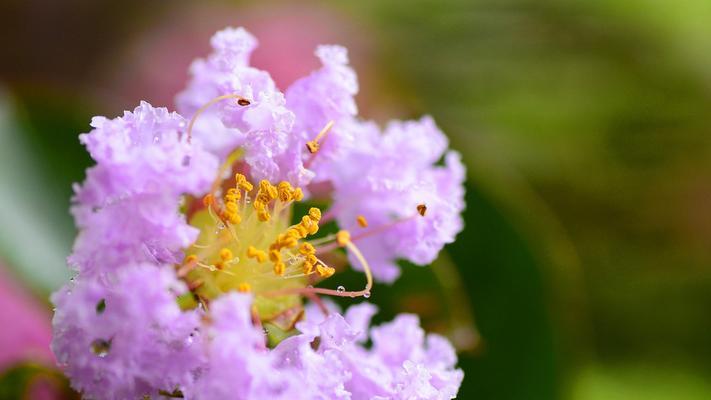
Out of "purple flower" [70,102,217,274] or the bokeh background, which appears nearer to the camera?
"purple flower" [70,102,217,274]

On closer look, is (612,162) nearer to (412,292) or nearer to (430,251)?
(412,292)

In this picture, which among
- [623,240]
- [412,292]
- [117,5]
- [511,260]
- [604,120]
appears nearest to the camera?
[412,292]

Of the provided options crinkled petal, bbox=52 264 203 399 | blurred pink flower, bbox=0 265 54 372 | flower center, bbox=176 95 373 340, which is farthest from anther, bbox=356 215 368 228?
blurred pink flower, bbox=0 265 54 372

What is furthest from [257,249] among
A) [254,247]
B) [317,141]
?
[317,141]

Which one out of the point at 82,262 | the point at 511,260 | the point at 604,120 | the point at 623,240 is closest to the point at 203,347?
the point at 82,262

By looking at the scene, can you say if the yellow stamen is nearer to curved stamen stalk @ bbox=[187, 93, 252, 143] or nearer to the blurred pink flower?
curved stamen stalk @ bbox=[187, 93, 252, 143]

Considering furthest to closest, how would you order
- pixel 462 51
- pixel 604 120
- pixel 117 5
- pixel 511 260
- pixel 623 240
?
pixel 117 5 < pixel 462 51 < pixel 604 120 < pixel 623 240 < pixel 511 260
